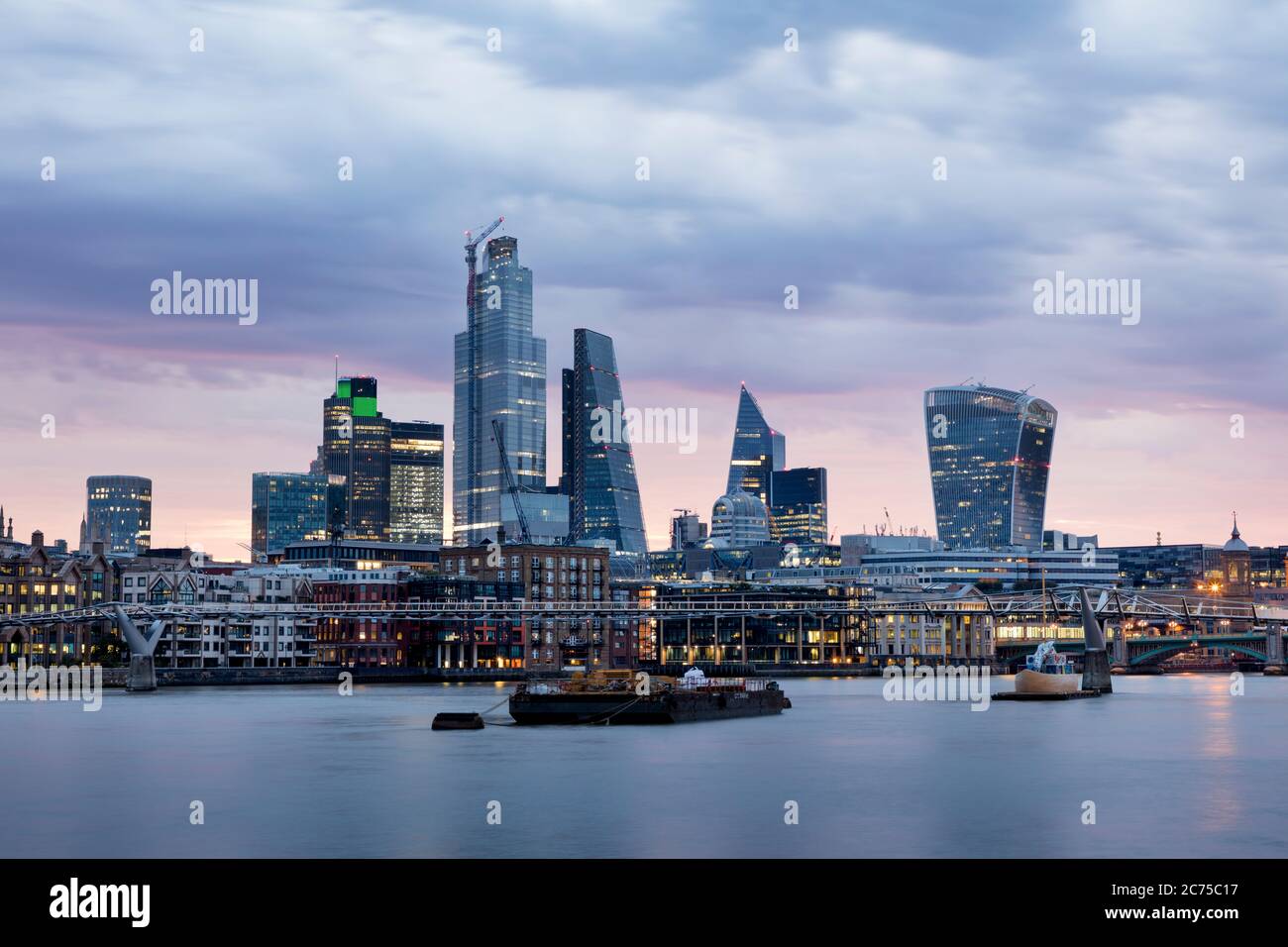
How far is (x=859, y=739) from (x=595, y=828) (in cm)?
4749

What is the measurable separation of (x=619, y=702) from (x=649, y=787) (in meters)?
50.7

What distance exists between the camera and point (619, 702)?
409 ft

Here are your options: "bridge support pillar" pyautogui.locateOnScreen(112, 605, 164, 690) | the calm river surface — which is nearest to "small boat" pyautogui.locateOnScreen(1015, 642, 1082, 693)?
the calm river surface

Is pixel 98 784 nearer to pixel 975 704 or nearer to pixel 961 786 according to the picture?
pixel 961 786

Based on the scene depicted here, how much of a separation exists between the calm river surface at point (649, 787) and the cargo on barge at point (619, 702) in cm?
390

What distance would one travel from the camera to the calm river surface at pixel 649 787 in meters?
57.1

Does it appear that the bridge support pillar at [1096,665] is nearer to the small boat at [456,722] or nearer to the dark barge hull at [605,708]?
the dark barge hull at [605,708]

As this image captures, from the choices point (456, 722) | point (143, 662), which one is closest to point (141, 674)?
point (143, 662)

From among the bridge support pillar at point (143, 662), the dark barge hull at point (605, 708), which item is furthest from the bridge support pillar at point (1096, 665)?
the bridge support pillar at point (143, 662)

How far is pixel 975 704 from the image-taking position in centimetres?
15550

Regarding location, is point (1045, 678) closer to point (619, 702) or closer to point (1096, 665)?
point (1096, 665)

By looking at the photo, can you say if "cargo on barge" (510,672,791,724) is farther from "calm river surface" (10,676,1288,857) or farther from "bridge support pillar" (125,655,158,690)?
"bridge support pillar" (125,655,158,690)

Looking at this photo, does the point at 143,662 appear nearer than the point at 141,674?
Yes
